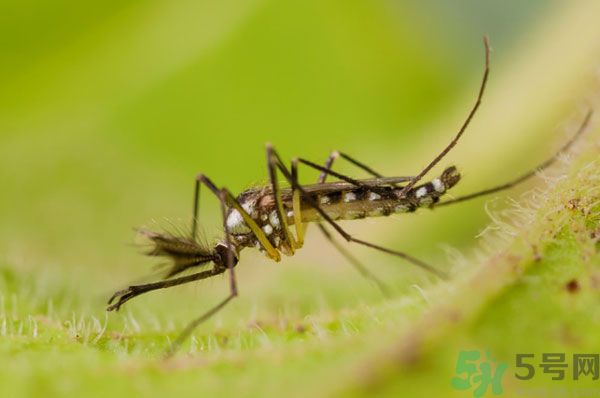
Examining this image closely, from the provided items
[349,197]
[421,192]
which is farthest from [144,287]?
[421,192]

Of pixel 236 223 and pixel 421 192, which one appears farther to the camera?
pixel 236 223

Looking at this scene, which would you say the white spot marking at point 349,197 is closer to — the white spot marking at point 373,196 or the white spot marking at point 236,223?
the white spot marking at point 373,196

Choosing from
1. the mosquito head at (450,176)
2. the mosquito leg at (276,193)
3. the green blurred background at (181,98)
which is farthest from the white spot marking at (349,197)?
the green blurred background at (181,98)

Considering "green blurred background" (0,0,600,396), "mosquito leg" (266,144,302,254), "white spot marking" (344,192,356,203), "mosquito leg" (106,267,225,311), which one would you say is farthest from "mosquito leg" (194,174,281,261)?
"green blurred background" (0,0,600,396)

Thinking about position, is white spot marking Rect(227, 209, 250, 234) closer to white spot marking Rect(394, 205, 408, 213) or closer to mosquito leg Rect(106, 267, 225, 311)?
mosquito leg Rect(106, 267, 225, 311)

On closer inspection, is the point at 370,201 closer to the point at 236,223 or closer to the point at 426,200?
the point at 426,200
